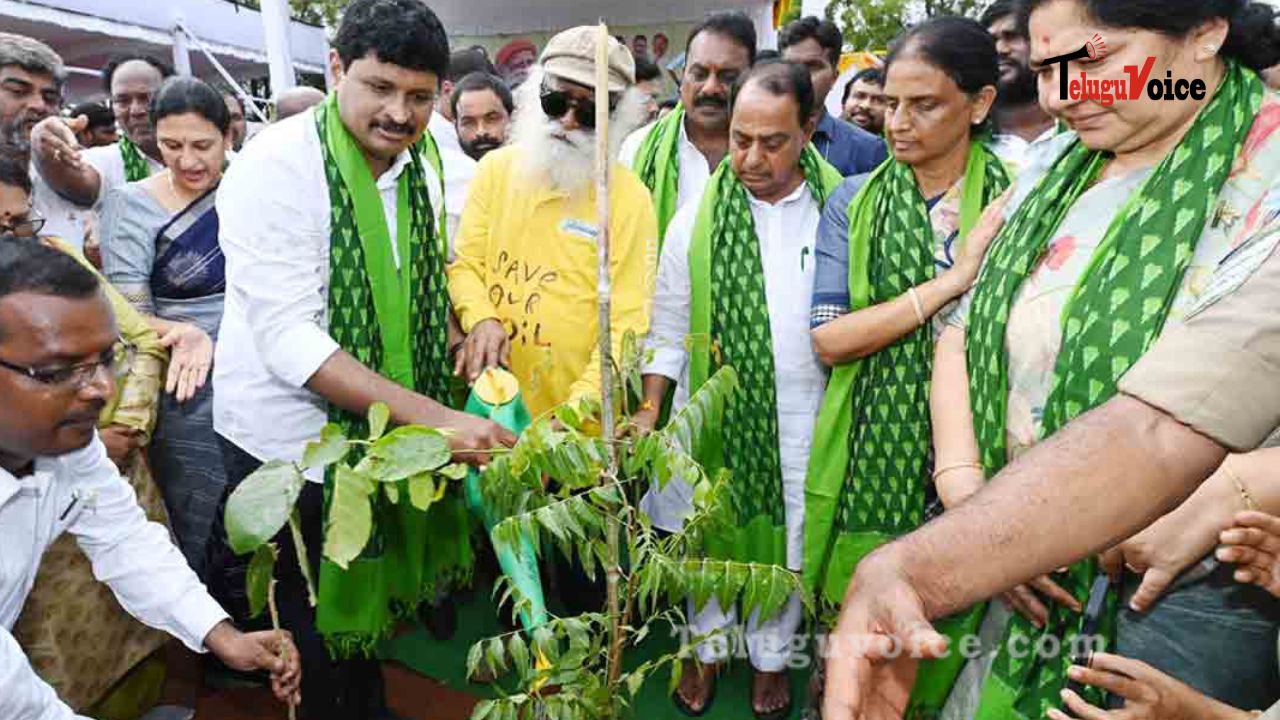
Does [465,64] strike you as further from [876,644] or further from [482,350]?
[876,644]

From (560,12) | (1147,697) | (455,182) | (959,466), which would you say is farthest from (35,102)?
(560,12)

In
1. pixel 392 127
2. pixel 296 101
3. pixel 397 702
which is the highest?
pixel 296 101

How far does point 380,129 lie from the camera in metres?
2.24

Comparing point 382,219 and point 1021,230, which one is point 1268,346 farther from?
point 382,219

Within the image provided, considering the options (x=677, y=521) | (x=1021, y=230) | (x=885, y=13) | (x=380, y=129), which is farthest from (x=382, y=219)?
(x=885, y=13)

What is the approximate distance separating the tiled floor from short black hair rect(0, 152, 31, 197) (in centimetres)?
166

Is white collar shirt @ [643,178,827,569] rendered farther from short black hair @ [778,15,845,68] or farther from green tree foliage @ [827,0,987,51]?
green tree foliage @ [827,0,987,51]

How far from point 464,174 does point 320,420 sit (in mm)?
1538

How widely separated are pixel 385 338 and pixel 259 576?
2.90ft

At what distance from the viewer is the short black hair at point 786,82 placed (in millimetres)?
2598

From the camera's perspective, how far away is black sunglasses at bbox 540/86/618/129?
2.61 metres

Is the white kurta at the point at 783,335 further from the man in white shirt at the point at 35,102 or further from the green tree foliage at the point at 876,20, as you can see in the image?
the green tree foliage at the point at 876,20

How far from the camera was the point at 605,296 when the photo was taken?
148cm

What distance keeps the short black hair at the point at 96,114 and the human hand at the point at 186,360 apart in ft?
10.2
